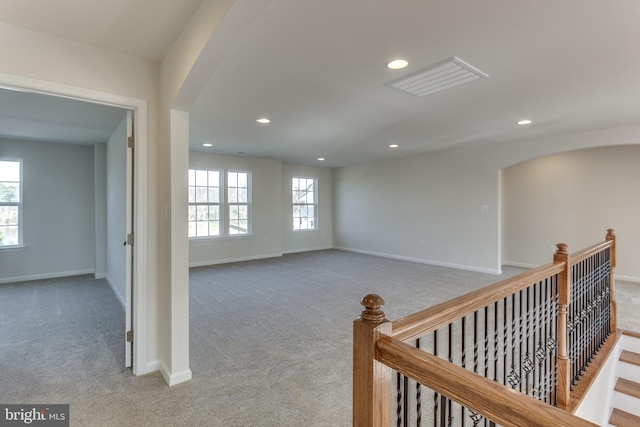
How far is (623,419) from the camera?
3021 millimetres

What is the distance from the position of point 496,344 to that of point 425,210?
225 inches

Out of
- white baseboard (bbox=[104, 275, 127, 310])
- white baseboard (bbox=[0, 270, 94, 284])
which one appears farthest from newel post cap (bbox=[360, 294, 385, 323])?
white baseboard (bbox=[0, 270, 94, 284])

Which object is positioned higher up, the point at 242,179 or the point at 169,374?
the point at 242,179

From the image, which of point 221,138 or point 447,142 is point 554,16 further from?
point 221,138

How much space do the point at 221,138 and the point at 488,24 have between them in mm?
4288

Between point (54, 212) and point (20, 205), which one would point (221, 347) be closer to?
point (54, 212)

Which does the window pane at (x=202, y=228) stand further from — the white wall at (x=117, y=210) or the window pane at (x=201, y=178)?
the white wall at (x=117, y=210)

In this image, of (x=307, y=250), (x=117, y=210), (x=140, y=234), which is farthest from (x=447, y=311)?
(x=307, y=250)

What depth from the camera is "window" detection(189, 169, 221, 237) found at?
22.0ft

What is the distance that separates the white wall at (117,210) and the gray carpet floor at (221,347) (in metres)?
0.28

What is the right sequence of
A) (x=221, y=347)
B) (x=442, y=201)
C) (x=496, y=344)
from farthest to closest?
(x=442, y=201), (x=221, y=347), (x=496, y=344)

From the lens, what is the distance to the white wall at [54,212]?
208 inches

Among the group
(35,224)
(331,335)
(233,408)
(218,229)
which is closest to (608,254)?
(331,335)

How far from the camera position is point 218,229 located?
7.04 m
